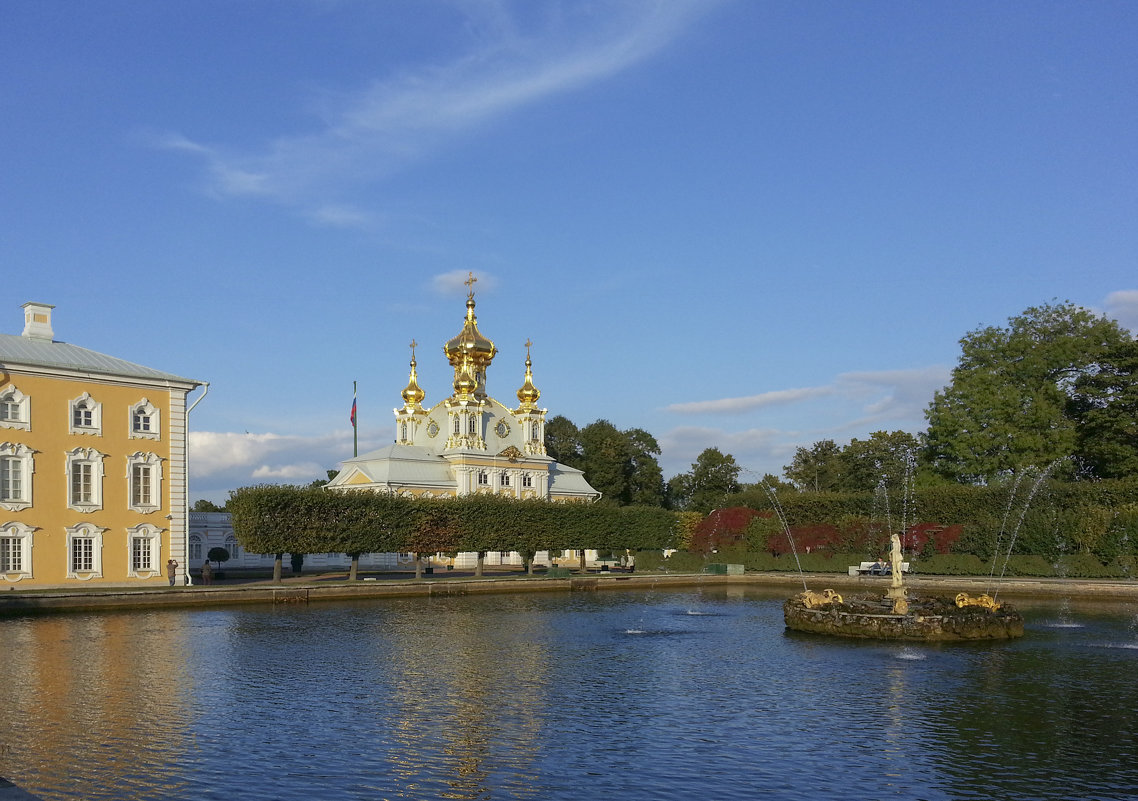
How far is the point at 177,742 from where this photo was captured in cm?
1920

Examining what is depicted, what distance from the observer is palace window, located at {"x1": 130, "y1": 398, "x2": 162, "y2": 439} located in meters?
53.9

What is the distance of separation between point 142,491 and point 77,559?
4.44 metres

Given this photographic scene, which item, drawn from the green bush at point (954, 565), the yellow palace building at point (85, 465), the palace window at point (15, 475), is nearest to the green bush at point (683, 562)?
the green bush at point (954, 565)

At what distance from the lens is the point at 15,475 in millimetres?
49844

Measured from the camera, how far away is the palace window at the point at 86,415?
51.8 meters

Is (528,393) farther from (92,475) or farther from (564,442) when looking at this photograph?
(92,475)

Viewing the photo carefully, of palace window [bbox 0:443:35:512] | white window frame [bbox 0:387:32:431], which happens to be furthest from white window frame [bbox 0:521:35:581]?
white window frame [bbox 0:387:32:431]

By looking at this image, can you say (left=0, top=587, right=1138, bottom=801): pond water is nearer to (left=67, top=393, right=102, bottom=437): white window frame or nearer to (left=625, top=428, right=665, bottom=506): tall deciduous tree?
(left=67, top=393, right=102, bottom=437): white window frame

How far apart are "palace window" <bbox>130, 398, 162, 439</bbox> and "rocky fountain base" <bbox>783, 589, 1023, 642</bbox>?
33629 millimetres

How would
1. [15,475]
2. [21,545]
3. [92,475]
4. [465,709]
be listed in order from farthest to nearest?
[92,475]
[15,475]
[21,545]
[465,709]

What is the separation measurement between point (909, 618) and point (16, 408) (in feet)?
130

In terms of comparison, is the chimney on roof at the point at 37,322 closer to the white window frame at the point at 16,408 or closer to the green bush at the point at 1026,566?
the white window frame at the point at 16,408

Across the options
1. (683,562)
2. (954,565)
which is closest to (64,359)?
(683,562)

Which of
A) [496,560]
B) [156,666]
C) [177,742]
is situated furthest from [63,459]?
[496,560]
